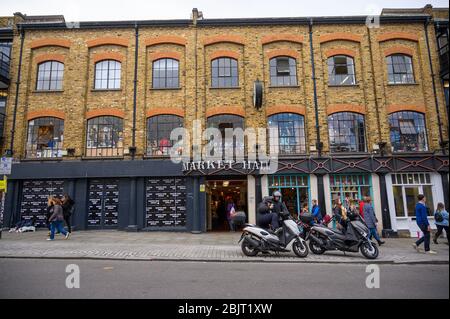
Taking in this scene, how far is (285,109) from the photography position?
1452 cm

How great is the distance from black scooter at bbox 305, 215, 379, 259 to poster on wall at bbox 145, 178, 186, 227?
7.36m

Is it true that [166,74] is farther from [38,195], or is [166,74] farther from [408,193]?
[408,193]

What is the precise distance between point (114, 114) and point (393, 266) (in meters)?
13.7

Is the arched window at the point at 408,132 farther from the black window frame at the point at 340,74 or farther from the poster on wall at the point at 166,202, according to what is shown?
the poster on wall at the point at 166,202

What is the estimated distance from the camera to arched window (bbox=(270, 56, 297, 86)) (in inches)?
592

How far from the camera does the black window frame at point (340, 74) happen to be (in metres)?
15.0

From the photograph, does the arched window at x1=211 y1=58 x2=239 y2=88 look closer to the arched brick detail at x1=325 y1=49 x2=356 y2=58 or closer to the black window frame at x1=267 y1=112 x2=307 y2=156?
the black window frame at x1=267 y1=112 x2=307 y2=156

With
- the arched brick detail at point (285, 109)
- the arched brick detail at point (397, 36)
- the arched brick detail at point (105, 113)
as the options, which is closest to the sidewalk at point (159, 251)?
the arched brick detail at point (105, 113)

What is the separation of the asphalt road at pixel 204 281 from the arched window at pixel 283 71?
10.5 meters

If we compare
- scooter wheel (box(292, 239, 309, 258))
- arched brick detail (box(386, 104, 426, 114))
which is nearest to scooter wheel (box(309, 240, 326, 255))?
scooter wheel (box(292, 239, 309, 258))

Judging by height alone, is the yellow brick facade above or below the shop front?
above

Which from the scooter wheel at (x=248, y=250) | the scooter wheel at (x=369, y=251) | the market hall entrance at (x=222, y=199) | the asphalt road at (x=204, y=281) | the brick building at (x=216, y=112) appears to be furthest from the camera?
the market hall entrance at (x=222, y=199)

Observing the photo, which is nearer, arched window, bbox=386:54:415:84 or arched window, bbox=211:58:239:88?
arched window, bbox=386:54:415:84

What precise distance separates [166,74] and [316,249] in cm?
1166
